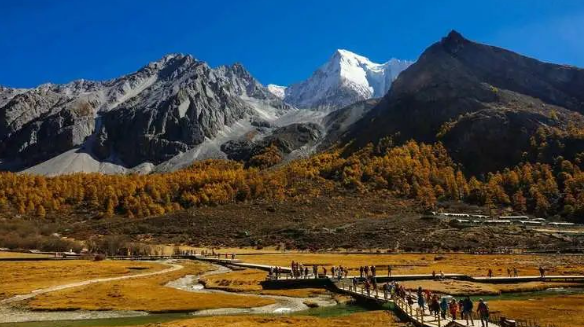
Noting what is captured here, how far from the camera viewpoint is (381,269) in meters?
87.8

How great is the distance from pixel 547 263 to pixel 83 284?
7966 cm

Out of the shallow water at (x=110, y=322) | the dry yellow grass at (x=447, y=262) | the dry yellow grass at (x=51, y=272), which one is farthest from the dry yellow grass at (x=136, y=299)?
the dry yellow grass at (x=447, y=262)

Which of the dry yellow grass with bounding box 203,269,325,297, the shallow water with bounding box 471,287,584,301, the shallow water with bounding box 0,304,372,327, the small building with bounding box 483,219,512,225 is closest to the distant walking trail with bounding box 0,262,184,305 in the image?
the dry yellow grass with bounding box 203,269,325,297

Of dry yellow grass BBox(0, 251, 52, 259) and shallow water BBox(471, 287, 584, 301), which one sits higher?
dry yellow grass BBox(0, 251, 52, 259)

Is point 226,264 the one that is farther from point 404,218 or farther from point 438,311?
point 404,218

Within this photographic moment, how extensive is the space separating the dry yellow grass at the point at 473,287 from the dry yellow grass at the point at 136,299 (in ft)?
69.3

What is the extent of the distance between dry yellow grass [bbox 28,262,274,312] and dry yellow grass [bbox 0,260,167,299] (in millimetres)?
7471

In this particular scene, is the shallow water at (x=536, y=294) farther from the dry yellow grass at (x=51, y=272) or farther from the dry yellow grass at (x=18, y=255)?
the dry yellow grass at (x=18, y=255)

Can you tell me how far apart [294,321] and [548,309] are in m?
25.0

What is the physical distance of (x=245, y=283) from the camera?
73.9 meters

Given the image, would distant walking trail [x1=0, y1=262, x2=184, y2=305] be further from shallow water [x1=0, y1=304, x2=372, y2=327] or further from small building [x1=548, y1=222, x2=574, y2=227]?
small building [x1=548, y1=222, x2=574, y2=227]

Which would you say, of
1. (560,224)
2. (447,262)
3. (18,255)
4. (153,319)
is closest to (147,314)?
(153,319)

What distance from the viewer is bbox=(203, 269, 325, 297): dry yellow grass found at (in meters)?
66.7

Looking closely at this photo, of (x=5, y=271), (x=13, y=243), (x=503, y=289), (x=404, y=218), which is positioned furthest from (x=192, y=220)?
(x=503, y=289)
